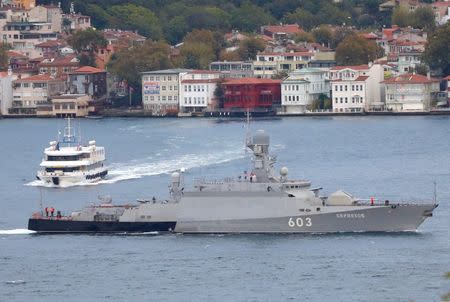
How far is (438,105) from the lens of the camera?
85125mm

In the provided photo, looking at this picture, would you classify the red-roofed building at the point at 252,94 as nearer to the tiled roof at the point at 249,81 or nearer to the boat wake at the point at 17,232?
the tiled roof at the point at 249,81

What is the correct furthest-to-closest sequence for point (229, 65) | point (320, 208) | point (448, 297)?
point (229, 65) → point (320, 208) → point (448, 297)

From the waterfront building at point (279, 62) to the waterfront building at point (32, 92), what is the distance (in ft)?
28.2

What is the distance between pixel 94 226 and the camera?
1796 inches

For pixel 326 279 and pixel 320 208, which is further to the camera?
pixel 320 208

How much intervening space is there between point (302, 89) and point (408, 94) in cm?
475

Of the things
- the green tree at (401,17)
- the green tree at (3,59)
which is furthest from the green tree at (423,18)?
the green tree at (3,59)

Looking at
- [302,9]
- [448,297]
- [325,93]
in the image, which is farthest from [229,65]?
[448,297]

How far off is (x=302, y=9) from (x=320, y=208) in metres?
67.3

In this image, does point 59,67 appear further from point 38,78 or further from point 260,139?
point 260,139

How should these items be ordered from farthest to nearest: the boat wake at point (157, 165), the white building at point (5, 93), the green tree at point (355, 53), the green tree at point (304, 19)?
the green tree at point (304, 19) → the white building at point (5, 93) → the green tree at point (355, 53) → the boat wake at point (157, 165)

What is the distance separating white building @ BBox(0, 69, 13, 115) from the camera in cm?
9094

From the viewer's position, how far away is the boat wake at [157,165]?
57.7m

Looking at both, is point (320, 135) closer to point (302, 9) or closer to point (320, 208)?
point (320, 208)
